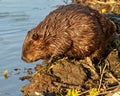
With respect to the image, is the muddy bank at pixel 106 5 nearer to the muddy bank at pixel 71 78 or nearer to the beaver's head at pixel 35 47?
the muddy bank at pixel 71 78

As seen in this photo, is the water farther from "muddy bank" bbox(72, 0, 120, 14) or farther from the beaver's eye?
"muddy bank" bbox(72, 0, 120, 14)

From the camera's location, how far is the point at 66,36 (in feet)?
18.2

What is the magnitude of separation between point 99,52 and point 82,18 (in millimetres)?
559

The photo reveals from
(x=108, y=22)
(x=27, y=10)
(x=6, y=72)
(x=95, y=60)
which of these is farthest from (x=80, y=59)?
(x=27, y=10)

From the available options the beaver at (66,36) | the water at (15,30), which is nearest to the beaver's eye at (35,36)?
the beaver at (66,36)

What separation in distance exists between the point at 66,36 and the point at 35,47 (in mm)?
448

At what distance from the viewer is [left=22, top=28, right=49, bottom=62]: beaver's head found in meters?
5.60

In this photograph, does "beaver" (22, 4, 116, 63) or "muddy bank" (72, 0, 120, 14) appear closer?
"beaver" (22, 4, 116, 63)

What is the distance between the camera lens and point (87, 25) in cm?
555

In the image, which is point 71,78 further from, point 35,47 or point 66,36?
point 35,47

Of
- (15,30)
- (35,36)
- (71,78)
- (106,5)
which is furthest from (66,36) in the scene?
(106,5)

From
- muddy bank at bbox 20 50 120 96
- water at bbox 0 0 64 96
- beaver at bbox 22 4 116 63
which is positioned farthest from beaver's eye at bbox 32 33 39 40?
water at bbox 0 0 64 96

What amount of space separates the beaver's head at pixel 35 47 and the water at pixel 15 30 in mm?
372

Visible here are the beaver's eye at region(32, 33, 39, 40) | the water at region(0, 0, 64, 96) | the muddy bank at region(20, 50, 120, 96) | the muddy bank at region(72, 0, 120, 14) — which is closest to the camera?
the muddy bank at region(20, 50, 120, 96)
